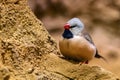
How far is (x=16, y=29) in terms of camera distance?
3.09 m

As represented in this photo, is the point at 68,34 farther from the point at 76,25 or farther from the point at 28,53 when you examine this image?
the point at 28,53

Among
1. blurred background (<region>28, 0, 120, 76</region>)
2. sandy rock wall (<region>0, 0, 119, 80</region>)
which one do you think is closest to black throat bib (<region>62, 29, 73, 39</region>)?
sandy rock wall (<region>0, 0, 119, 80</region>)

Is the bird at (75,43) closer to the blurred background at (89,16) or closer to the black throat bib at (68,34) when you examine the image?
the black throat bib at (68,34)

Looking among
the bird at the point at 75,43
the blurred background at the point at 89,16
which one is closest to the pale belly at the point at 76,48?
the bird at the point at 75,43

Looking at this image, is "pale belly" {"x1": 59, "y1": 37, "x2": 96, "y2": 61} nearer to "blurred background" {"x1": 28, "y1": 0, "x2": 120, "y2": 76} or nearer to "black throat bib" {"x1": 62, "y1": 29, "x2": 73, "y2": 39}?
"black throat bib" {"x1": 62, "y1": 29, "x2": 73, "y2": 39}

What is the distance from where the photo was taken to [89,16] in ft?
28.1

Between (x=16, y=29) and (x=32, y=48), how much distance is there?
0.13 m

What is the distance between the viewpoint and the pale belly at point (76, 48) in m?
3.37

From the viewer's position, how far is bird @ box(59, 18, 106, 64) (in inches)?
133

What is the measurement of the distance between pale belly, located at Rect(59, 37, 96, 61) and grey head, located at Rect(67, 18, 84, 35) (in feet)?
0.16

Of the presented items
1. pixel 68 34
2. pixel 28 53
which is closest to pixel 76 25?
pixel 68 34

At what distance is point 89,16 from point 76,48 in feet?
17.1

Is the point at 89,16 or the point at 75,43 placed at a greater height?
the point at 75,43

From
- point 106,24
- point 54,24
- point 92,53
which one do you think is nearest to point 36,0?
point 54,24
